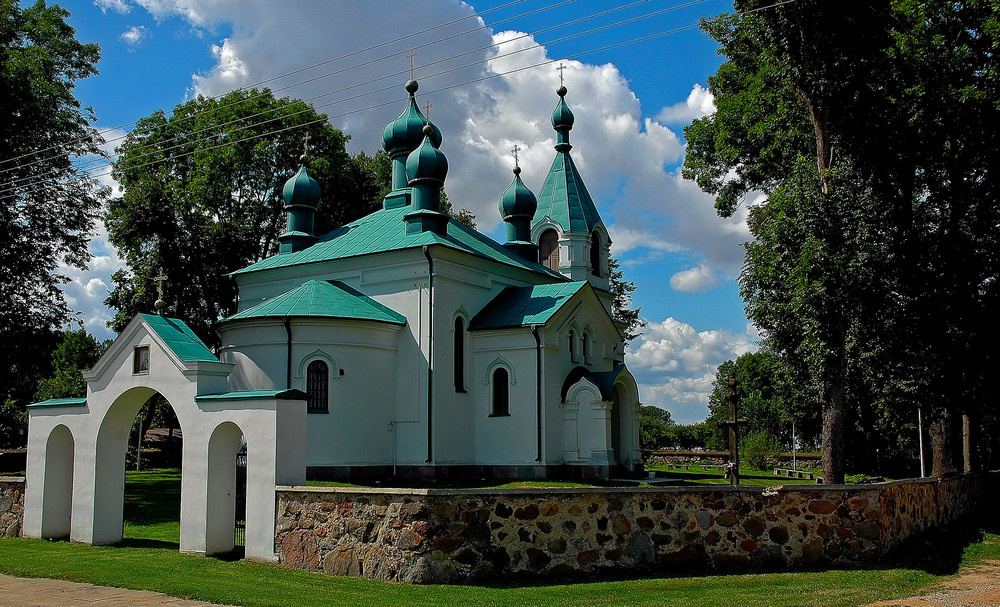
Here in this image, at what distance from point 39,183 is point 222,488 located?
16.8 metres

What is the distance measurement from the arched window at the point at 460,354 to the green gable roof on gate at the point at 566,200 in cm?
716

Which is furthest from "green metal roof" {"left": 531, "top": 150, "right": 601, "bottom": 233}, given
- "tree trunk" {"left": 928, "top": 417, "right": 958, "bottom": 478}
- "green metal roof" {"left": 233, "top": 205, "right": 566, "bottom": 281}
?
"tree trunk" {"left": 928, "top": 417, "right": 958, "bottom": 478}

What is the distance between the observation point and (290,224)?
27.1 metres

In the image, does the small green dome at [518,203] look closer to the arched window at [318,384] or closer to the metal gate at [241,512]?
the arched window at [318,384]

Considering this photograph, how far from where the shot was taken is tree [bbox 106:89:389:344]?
27141 millimetres

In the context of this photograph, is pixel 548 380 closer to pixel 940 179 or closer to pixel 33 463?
pixel 940 179

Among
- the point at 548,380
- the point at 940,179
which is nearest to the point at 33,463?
the point at 548,380

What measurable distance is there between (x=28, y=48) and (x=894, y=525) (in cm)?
2544

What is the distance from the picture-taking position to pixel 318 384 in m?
20.0

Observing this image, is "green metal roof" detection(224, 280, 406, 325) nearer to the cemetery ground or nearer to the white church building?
the white church building

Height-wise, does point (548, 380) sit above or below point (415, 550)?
above

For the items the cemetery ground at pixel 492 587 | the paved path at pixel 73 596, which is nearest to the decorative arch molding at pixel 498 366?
the cemetery ground at pixel 492 587

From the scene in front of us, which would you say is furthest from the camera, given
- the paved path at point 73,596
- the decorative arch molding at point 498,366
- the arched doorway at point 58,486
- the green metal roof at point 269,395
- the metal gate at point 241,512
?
the decorative arch molding at point 498,366

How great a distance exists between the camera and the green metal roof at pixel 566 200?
28031 millimetres
